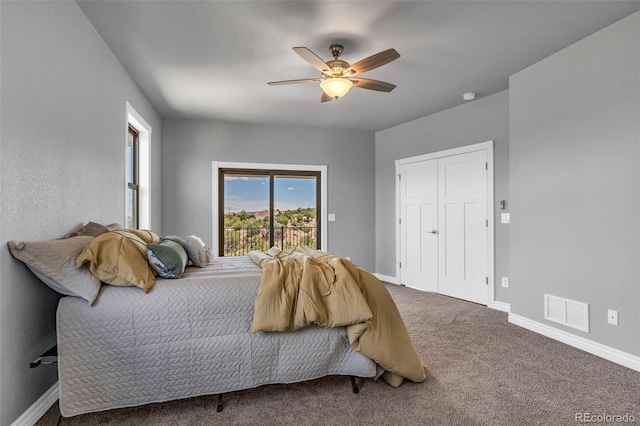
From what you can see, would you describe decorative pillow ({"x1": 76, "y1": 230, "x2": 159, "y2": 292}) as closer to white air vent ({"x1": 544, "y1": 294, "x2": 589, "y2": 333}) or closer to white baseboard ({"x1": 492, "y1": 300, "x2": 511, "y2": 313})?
white air vent ({"x1": 544, "y1": 294, "x2": 589, "y2": 333})

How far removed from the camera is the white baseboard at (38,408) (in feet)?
5.62

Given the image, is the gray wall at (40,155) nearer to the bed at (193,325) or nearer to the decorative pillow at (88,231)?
the decorative pillow at (88,231)

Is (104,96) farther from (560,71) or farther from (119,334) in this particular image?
(560,71)

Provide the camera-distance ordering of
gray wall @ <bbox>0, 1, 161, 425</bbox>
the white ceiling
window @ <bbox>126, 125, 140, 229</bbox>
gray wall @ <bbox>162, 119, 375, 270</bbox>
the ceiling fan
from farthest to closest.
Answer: gray wall @ <bbox>162, 119, 375, 270</bbox>, window @ <bbox>126, 125, 140, 229</bbox>, the ceiling fan, the white ceiling, gray wall @ <bbox>0, 1, 161, 425</bbox>

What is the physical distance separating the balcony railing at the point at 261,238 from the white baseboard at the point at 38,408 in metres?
3.26

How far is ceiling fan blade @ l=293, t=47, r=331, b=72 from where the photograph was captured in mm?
2354

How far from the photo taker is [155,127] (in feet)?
15.0

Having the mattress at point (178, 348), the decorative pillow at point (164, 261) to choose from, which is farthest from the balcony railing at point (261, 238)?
the mattress at point (178, 348)

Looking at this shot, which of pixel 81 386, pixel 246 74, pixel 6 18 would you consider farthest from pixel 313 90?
pixel 81 386

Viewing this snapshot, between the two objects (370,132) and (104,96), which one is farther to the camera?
(370,132)

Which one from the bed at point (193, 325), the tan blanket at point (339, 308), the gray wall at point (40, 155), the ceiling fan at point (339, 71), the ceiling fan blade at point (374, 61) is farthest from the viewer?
the ceiling fan at point (339, 71)

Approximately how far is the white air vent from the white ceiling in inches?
88.4

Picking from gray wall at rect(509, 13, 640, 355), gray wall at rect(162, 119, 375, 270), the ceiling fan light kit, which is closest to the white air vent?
gray wall at rect(509, 13, 640, 355)

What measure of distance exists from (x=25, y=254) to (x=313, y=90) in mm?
3063
